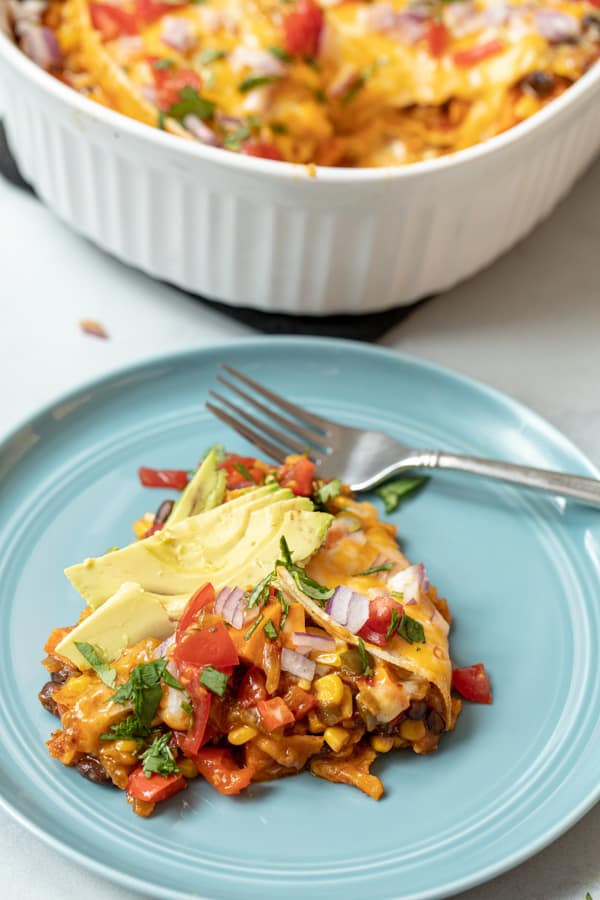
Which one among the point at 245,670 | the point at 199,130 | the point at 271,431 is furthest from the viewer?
the point at 199,130

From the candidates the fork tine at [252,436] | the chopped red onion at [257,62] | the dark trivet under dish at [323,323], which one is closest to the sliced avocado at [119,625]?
the fork tine at [252,436]

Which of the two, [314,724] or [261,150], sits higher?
[261,150]

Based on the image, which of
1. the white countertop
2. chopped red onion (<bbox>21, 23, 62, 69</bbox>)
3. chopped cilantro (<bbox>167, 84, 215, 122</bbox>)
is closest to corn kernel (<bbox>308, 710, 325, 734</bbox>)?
the white countertop

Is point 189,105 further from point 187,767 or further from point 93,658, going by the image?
point 187,767

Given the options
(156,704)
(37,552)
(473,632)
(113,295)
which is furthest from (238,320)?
(156,704)

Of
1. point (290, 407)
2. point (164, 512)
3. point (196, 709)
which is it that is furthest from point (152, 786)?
point (290, 407)
